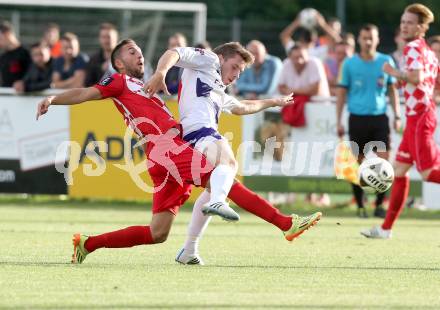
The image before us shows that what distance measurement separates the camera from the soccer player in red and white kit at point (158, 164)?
8.63m

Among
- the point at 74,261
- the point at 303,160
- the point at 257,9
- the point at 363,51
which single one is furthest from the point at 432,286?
the point at 257,9

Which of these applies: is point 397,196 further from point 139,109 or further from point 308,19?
point 308,19

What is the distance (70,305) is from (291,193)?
1012cm

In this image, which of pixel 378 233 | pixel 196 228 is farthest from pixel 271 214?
pixel 378 233

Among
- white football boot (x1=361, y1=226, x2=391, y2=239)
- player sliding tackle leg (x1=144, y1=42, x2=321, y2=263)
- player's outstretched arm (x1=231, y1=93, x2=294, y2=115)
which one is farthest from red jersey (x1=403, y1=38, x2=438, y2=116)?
player sliding tackle leg (x1=144, y1=42, x2=321, y2=263)

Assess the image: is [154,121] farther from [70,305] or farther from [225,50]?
[70,305]

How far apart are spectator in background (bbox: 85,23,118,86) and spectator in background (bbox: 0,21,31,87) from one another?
1.00m

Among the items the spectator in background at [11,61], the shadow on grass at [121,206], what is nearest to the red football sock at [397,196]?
the shadow on grass at [121,206]

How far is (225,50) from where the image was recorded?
9078 millimetres

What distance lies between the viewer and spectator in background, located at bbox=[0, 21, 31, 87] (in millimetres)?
17375

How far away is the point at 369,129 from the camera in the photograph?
1497 cm

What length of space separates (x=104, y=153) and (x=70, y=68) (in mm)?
2047

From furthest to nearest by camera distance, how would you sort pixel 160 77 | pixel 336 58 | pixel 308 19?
pixel 308 19, pixel 336 58, pixel 160 77

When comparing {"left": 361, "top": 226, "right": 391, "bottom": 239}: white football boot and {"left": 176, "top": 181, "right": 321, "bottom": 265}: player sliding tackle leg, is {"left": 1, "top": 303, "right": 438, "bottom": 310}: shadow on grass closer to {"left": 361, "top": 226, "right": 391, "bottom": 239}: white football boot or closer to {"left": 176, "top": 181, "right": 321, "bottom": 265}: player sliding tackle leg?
{"left": 176, "top": 181, "right": 321, "bottom": 265}: player sliding tackle leg
